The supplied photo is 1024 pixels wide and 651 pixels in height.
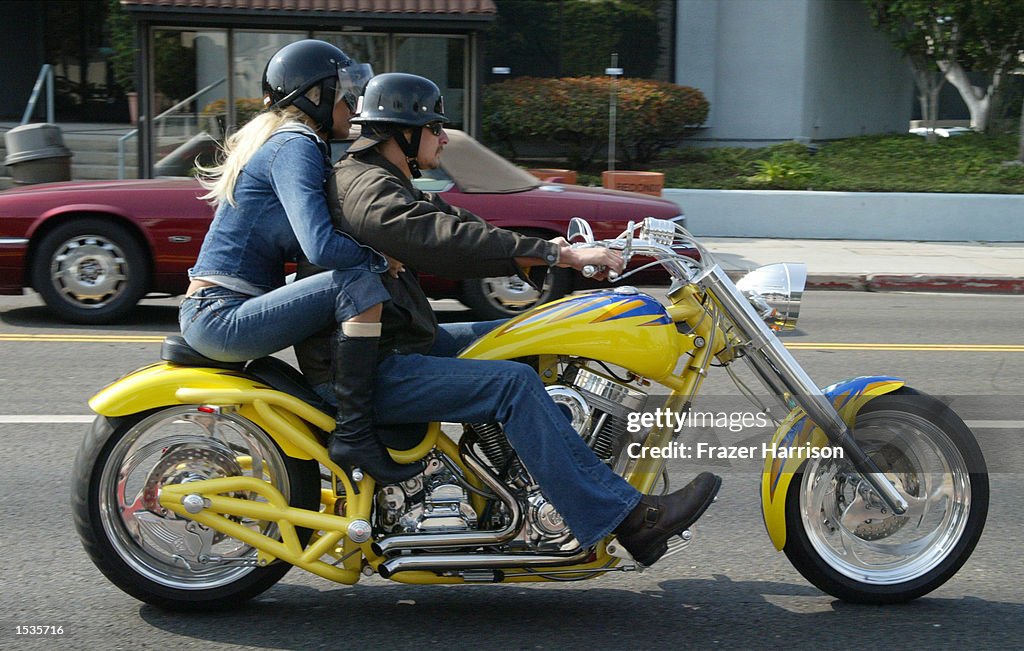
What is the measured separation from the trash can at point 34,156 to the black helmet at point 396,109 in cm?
921

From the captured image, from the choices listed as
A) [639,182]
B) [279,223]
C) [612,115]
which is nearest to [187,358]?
[279,223]

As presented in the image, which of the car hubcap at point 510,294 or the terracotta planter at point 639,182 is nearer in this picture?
the car hubcap at point 510,294

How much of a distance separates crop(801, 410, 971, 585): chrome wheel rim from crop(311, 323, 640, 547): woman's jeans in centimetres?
74

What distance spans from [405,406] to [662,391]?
34.8 inches

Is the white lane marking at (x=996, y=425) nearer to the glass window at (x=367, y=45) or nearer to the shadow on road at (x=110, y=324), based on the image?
the shadow on road at (x=110, y=324)

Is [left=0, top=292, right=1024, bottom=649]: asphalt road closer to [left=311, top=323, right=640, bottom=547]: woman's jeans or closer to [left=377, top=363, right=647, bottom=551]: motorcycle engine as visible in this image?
[left=377, top=363, right=647, bottom=551]: motorcycle engine

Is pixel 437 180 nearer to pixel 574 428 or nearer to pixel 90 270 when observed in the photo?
pixel 90 270

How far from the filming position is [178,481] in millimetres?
4004

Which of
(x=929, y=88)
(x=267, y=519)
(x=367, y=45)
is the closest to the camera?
(x=267, y=519)

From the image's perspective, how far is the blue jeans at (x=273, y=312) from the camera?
3.74 metres

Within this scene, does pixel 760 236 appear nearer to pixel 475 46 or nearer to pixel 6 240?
pixel 475 46

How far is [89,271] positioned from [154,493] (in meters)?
5.75

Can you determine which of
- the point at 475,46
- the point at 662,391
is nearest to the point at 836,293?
the point at 475,46

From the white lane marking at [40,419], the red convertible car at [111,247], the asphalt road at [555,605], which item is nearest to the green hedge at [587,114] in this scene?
the red convertible car at [111,247]
